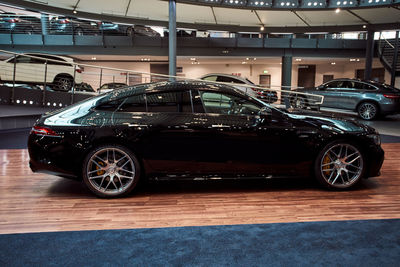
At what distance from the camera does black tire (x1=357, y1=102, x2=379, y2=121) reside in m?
10.6

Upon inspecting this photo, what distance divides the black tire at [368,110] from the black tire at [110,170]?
387 inches

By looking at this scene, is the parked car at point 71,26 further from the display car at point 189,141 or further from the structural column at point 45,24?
the display car at point 189,141

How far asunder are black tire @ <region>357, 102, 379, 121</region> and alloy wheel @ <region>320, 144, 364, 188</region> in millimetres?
8119

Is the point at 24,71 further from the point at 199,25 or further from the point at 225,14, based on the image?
the point at 225,14

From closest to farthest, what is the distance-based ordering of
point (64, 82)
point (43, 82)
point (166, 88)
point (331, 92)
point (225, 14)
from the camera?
point (166, 88) → point (43, 82) → point (64, 82) → point (331, 92) → point (225, 14)

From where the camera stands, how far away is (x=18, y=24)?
18812 mm

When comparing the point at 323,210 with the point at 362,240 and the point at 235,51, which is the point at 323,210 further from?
the point at 235,51

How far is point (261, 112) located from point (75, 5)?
13148 millimetres

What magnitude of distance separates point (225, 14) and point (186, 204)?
14504mm

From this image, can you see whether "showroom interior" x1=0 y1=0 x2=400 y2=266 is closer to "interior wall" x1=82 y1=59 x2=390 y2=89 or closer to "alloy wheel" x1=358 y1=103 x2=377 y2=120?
"alloy wheel" x1=358 y1=103 x2=377 y2=120

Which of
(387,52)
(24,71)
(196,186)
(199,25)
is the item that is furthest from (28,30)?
(387,52)

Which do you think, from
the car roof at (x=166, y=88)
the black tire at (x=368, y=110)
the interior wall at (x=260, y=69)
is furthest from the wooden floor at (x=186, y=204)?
the interior wall at (x=260, y=69)

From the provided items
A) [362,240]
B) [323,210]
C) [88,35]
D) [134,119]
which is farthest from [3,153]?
[88,35]

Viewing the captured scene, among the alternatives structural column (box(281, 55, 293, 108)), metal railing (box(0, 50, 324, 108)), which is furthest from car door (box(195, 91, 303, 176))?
structural column (box(281, 55, 293, 108))
